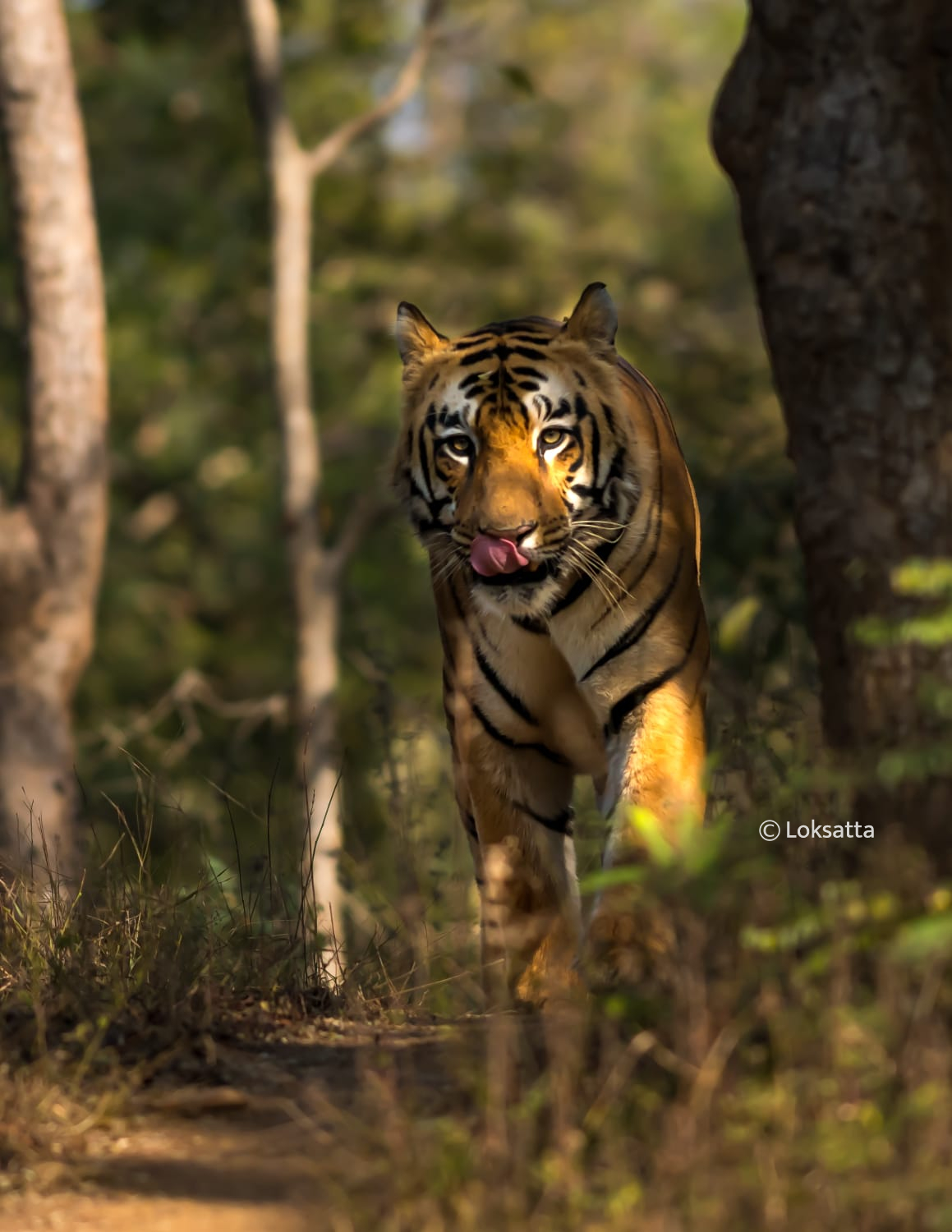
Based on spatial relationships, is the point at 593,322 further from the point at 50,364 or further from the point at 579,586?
the point at 50,364

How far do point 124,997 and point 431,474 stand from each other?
1.85 m

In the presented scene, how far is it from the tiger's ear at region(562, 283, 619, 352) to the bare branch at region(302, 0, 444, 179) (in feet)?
26.2

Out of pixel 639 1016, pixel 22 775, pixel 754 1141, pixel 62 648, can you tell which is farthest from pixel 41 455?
pixel 754 1141

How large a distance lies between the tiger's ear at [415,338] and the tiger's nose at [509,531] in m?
0.90

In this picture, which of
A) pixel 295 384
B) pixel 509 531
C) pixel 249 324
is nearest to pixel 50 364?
pixel 509 531

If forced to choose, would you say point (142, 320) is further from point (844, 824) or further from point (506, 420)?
point (844, 824)

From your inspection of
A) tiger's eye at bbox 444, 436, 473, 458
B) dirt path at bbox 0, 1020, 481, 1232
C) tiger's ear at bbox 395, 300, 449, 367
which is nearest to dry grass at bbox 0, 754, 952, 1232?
dirt path at bbox 0, 1020, 481, 1232

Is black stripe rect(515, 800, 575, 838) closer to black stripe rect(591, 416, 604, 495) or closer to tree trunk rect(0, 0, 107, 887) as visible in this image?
black stripe rect(591, 416, 604, 495)

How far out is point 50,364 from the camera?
8.70 meters

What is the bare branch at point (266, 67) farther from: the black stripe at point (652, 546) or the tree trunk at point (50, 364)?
the black stripe at point (652, 546)

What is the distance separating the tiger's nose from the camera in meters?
4.90

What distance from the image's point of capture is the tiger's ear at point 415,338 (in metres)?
5.62

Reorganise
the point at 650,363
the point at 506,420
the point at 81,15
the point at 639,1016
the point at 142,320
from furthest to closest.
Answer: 1. the point at 142,320
2. the point at 81,15
3. the point at 650,363
4. the point at 506,420
5. the point at 639,1016

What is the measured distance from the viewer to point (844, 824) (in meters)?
4.15
